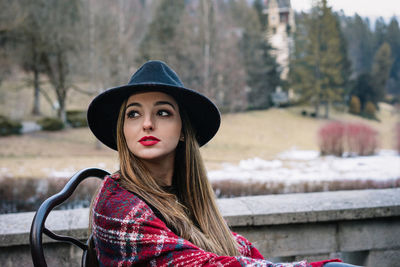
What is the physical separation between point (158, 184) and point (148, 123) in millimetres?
289

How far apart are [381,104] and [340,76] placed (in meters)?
3.54

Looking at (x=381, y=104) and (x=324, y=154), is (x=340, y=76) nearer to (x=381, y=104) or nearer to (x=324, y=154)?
(x=381, y=104)

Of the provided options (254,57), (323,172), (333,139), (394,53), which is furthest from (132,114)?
(254,57)

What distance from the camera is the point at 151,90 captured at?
1369mm

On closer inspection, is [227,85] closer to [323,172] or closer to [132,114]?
[323,172]

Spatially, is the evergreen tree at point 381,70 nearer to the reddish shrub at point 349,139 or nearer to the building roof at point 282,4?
the reddish shrub at point 349,139

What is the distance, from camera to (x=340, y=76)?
80.6 feet

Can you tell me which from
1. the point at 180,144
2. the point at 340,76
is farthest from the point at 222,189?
the point at 340,76

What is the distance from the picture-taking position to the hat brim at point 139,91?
4.44 ft

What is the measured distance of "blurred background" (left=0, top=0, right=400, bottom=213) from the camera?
766 cm

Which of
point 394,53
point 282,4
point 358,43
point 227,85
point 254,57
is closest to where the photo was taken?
point 394,53

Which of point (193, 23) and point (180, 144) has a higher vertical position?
point (193, 23)

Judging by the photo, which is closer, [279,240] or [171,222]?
[171,222]

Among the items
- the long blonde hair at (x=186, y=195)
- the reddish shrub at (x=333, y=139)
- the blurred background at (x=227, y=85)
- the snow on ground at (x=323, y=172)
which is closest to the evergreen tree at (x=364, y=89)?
the blurred background at (x=227, y=85)
